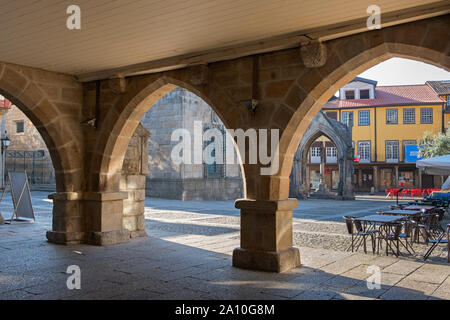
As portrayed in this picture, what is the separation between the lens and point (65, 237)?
22.7 feet

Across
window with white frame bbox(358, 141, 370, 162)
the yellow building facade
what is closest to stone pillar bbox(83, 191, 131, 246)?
the yellow building facade

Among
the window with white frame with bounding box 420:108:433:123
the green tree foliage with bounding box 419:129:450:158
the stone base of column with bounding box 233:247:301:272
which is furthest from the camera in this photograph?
the window with white frame with bounding box 420:108:433:123

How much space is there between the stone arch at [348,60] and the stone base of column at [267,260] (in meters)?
0.70

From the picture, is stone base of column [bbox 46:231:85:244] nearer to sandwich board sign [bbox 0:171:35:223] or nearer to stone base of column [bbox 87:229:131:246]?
stone base of column [bbox 87:229:131:246]

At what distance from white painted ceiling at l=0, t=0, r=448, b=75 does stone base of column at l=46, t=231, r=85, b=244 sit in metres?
2.79

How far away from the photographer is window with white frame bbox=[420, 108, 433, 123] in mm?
30938

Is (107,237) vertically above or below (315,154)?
below

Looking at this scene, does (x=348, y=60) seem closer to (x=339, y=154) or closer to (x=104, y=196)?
(x=104, y=196)

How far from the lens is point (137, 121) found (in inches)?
277

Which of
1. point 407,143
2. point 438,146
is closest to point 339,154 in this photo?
point 438,146

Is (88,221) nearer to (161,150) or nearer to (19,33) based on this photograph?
(19,33)

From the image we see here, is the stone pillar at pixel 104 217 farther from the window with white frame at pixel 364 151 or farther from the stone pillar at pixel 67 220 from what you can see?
the window with white frame at pixel 364 151

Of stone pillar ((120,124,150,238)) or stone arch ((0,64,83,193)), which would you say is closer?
stone arch ((0,64,83,193))

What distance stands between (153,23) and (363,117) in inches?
1207
